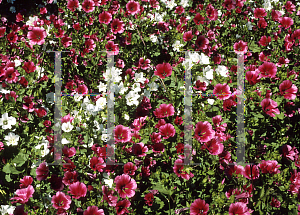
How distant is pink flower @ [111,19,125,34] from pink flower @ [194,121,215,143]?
4.15 ft

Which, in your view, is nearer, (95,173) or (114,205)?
(114,205)

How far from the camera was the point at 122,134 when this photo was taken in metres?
1.58

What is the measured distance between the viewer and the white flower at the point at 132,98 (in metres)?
1.67

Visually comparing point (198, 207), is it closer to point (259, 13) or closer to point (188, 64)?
point (188, 64)

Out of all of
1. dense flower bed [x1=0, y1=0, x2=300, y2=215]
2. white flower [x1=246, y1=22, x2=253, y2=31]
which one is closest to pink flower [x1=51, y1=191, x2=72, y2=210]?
dense flower bed [x1=0, y1=0, x2=300, y2=215]

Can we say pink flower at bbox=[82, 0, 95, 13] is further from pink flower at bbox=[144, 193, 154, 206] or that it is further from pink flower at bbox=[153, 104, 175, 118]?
pink flower at bbox=[144, 193, 154, 206]

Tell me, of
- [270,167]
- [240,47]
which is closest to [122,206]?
[270,167]

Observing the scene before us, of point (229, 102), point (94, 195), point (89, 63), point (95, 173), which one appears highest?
point (89, 63)

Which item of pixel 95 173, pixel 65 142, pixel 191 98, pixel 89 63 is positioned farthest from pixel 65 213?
pixel 89 63

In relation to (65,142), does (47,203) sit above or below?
below

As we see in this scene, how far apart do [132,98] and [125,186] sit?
0.57 m

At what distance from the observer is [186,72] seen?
1.76m

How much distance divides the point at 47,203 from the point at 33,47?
1.31 m

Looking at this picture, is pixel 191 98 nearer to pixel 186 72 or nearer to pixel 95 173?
pixel 186 72
